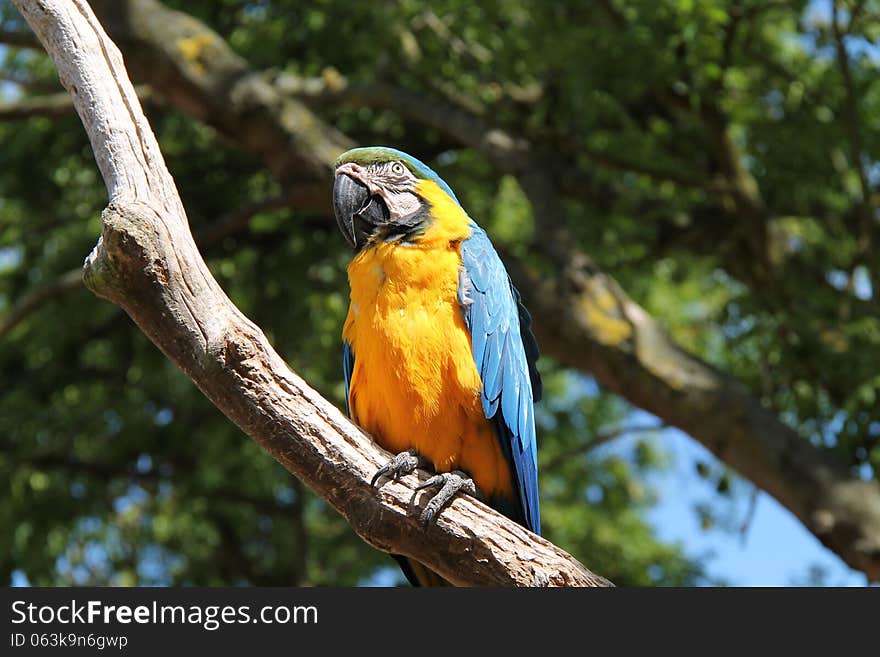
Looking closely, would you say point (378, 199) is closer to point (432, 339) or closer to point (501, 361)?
point (432, 339)

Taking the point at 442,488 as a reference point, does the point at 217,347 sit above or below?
below

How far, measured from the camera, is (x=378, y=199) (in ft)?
12.9

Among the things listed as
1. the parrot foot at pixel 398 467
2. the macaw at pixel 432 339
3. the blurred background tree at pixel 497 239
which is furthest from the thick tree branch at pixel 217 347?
the blurred background tree at pixel 497 239

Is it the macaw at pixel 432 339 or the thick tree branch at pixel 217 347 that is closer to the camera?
the thick tree branch at pixel 217 347

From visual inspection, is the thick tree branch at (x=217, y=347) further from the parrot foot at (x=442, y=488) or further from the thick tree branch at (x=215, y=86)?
the thick tree branch at (x=215, y=86)

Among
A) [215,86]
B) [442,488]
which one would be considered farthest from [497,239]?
[442,488]

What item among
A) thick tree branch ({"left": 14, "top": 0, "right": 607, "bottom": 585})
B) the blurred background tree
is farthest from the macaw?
the blurred background tree

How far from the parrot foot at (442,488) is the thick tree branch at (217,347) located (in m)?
0.03

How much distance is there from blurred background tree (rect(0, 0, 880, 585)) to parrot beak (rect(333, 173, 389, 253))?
98.6 inches

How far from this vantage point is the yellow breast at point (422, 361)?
3.66 metres

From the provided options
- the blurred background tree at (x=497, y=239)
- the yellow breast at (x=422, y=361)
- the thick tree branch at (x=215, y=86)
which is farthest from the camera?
the thick tree branch at (x=215, y=86)

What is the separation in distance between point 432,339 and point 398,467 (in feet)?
1.76

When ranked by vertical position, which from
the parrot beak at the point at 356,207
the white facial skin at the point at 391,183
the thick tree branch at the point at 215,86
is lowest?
the parrot beak at the point at 356,207

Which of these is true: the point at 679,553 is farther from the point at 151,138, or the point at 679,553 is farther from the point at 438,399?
the point at 151,138
